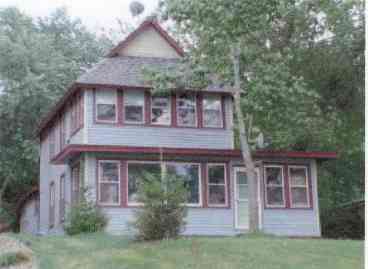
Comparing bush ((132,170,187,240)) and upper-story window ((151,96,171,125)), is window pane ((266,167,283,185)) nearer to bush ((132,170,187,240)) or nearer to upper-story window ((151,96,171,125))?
upper-story window ((151,96,171,125))

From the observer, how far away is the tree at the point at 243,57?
19047 millimetres

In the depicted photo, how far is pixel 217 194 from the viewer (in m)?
21.8

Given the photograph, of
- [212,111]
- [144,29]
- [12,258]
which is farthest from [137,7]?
[12,258]

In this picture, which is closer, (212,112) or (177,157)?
(177,157)

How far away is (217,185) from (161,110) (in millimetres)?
2991

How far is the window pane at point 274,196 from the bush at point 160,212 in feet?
25.8

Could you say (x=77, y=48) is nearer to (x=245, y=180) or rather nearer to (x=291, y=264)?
(x=245, y=180)

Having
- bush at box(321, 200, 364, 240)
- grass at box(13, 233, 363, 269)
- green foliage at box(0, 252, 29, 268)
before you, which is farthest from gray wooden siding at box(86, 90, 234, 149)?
green foliage at box(0, 252, 29, 268)

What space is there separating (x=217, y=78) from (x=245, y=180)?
140 inches

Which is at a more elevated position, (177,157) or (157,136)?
(157,136)

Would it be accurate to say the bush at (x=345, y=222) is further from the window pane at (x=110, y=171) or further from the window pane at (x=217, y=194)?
the window pane at (x=110, y=171)

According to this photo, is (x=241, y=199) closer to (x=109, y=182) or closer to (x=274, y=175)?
(x=274, y=175)

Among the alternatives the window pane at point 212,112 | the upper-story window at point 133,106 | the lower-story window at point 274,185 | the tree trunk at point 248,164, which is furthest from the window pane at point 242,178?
the upper-story window at point 133,106

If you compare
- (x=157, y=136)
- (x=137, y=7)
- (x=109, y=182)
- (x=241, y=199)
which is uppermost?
(x=137, y=7)
